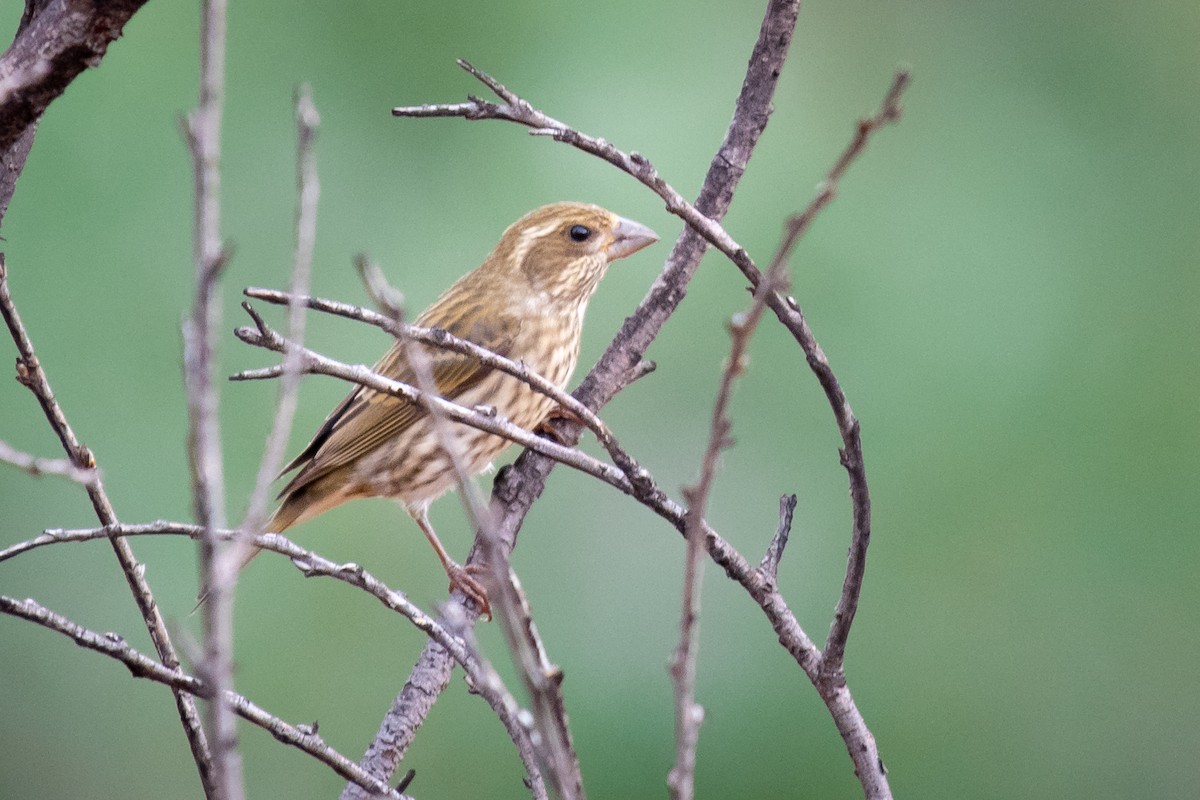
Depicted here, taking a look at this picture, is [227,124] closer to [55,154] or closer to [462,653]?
[55,154]

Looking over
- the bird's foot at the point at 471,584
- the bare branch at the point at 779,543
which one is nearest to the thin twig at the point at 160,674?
the bare branch at the point at 779,543

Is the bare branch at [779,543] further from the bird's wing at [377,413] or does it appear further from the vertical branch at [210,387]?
the bird's wing at [377,413]

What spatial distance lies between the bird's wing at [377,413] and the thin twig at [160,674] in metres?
2.73

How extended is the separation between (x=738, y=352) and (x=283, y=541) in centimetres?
96

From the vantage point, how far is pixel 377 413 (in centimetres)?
493

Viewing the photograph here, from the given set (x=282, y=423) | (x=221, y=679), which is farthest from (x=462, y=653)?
(x=221, y=679)

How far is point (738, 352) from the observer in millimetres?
1440

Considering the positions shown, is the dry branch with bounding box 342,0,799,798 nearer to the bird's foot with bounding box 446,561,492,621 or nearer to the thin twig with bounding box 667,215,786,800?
the bird's foot with bounding box 446,561,492,621

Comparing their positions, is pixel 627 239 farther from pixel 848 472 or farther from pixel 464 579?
pixel 848 472

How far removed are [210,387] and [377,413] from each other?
144 inches

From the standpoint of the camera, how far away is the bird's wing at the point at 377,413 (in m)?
4.78

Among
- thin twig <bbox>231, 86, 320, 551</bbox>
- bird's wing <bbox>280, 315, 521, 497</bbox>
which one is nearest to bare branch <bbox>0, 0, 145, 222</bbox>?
thin twig <bbox>231, 86, 320, 551</bbox>

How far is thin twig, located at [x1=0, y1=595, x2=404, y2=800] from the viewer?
1912 millimetres

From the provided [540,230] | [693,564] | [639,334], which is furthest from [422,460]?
[693,564]
